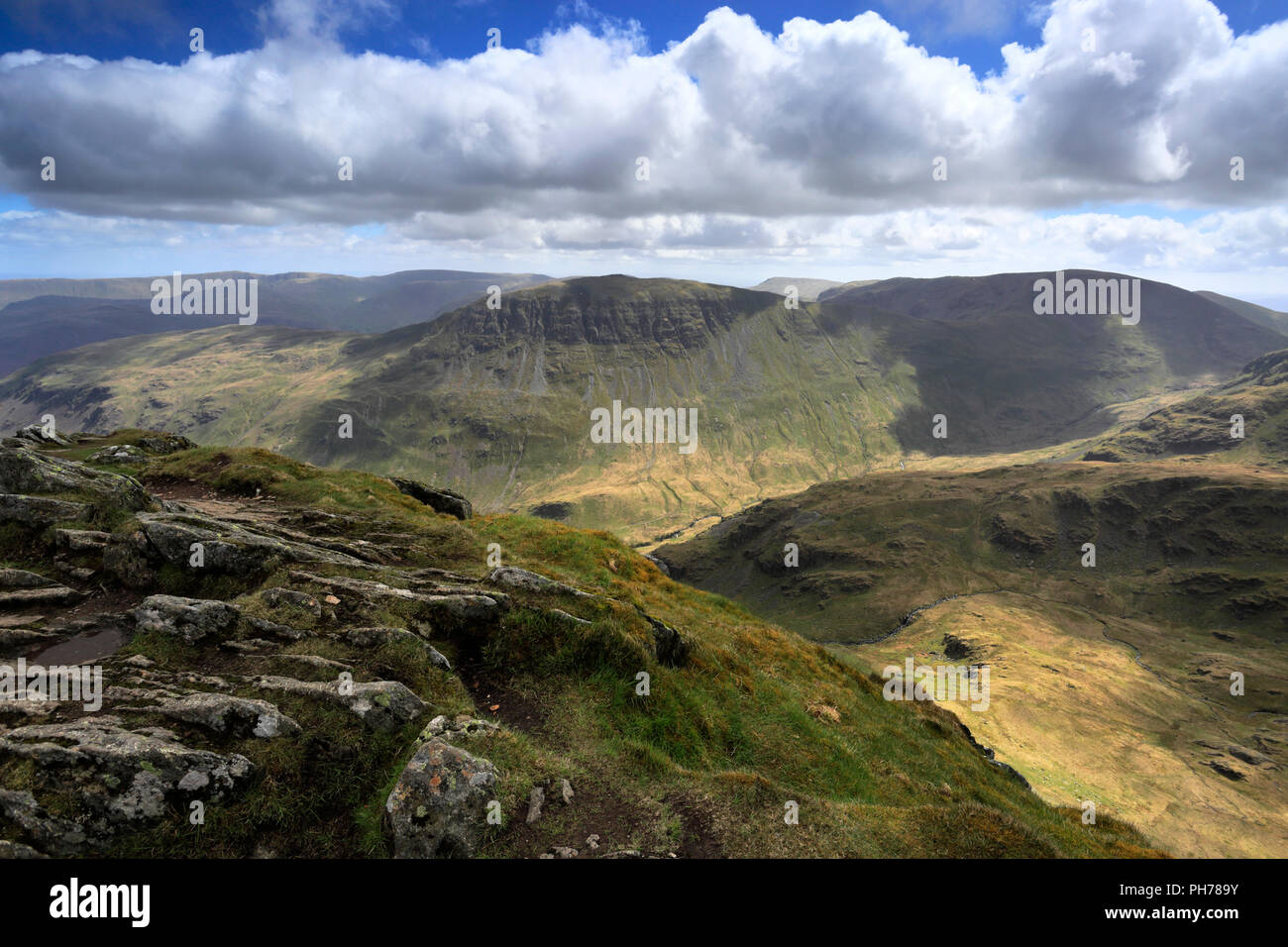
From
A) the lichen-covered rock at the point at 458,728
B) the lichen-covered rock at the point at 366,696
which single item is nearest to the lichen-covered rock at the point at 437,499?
the lichen-covered rock at the point at 366,696

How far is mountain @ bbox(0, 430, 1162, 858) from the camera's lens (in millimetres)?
10016

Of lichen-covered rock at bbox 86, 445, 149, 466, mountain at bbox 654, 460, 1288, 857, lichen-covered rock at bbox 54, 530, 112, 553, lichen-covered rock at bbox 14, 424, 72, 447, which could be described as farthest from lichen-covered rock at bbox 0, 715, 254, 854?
mountain at bbox 654, 460, 1288, 857

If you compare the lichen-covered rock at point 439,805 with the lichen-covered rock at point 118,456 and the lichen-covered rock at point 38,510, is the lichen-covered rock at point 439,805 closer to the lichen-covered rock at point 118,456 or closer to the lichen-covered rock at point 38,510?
the lichen-covered rock at point 38,510

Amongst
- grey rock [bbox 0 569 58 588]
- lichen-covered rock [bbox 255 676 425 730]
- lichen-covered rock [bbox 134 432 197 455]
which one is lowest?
lichen-covered rock [bbox 255 676 425 730]

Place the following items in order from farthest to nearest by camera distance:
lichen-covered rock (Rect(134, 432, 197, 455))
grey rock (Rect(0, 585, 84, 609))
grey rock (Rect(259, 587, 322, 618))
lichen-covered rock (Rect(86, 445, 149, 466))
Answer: lichen-covered rock (Rect(134, 432, 197, 455)) → lichen-covered rock (Rect(86, 445, 149, 466)) → grey rock (Rect(259, 587, 322, 618)) → grey rock (Rect(0, 585, 84, 609))

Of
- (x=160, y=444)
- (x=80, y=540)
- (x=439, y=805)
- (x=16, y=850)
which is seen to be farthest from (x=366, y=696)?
(x=160, y=444)

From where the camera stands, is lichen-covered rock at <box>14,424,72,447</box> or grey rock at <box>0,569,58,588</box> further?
lichen-covered rock at <box>14,424,72,447</box>

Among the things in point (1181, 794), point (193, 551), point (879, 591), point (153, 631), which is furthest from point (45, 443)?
point (879, 591)

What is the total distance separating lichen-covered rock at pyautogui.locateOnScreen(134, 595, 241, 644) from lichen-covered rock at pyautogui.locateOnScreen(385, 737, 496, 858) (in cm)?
776

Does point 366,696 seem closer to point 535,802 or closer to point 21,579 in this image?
point 535,802

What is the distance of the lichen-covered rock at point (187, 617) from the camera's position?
1406cm

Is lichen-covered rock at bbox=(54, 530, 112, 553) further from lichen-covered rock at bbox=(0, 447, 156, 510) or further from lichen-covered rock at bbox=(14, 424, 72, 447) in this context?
lichen-covered rock at bbox=(14, 424, 72, 447)

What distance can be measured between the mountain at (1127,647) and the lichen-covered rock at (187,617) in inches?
2713

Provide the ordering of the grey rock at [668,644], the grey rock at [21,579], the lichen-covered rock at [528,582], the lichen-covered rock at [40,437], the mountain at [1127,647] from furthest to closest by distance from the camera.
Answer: the mountain at [1127,647] → the lichen-covered rock at [40,437] → the grey rock at [668,644] → the lichen-covered rock at [528,582] → the grey rock at [21,579]
